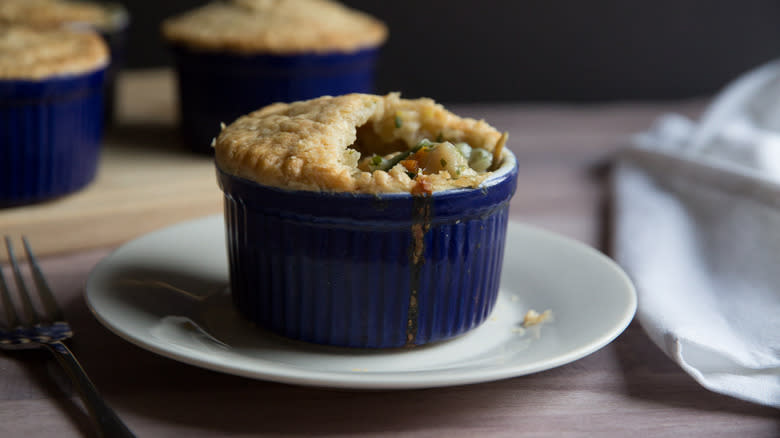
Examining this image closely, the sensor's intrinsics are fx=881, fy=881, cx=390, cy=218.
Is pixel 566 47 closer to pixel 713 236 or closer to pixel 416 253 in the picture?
pixel 713 236

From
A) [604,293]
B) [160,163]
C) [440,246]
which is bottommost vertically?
[160,163]

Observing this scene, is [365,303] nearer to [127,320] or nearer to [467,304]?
[467,304]

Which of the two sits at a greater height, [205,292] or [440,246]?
[440,246]

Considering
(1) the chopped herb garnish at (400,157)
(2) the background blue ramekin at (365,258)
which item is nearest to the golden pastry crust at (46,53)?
(2) the background blue ramekin at (365,258)

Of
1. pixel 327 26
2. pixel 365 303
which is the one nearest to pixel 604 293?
pixel 365 303

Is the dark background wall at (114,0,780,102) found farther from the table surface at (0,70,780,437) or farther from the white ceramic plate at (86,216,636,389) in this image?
the table surface at (0,70,780,437)
